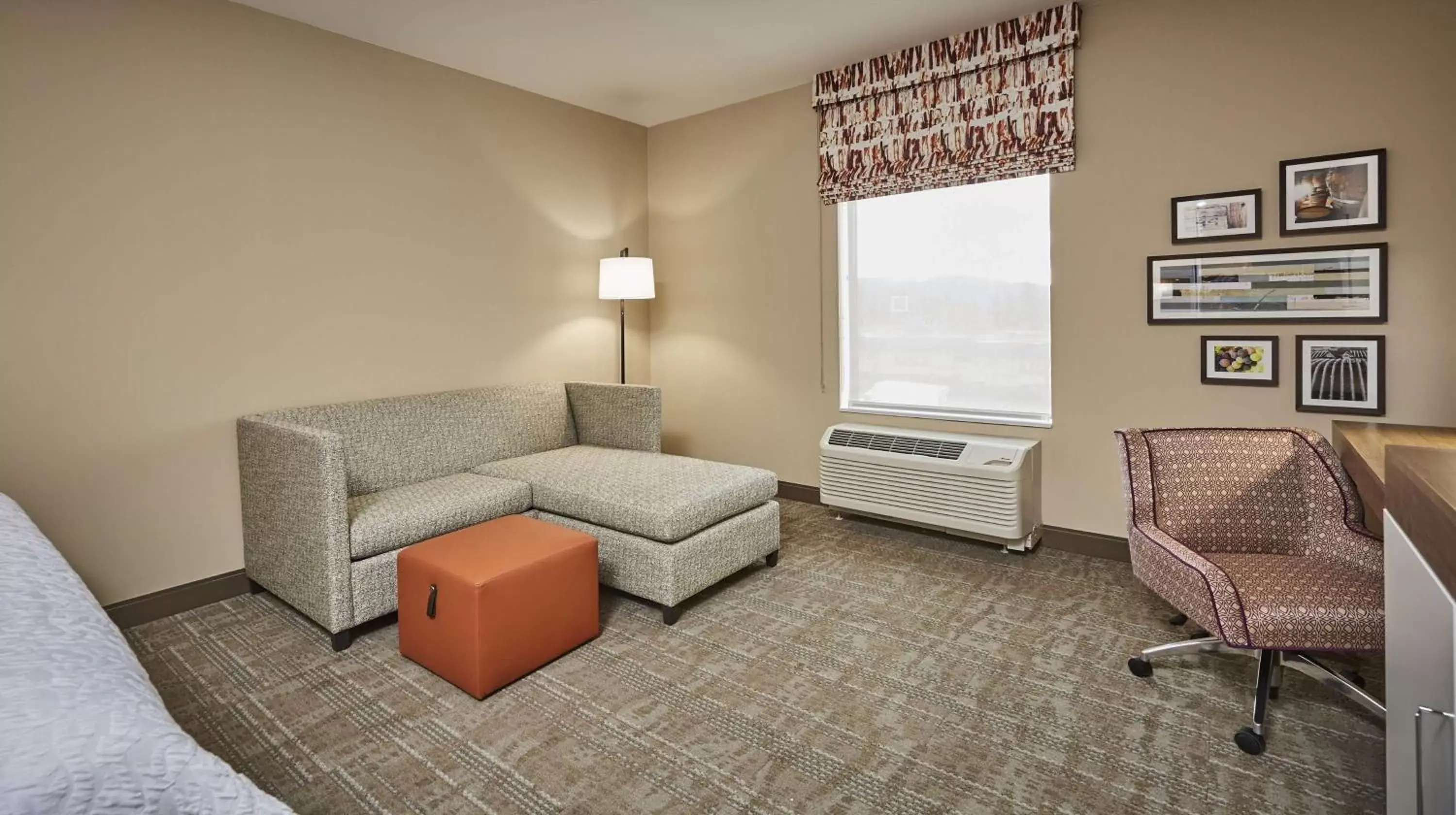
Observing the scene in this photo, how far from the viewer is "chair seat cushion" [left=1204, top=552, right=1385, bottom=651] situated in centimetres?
186

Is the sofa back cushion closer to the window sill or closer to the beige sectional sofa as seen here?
the beige sectional sofa

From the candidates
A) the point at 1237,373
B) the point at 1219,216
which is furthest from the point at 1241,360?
the point at 1219,216

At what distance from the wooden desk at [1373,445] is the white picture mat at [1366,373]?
99 millimetres

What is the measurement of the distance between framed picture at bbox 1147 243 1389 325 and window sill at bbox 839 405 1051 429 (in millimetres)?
712

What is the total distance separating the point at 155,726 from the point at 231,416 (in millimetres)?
2619

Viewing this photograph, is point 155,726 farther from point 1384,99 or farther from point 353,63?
point 1384,99

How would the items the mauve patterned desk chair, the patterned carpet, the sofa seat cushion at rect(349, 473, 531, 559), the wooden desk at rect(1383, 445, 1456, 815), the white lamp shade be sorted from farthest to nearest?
the white lamp shade → the sofa seat cushion at rect(349, 473, 531, 559) → the mauve patterned desk chair → the patterned carpet → the wooden desk at rect(1383, 445, 1456, 815)

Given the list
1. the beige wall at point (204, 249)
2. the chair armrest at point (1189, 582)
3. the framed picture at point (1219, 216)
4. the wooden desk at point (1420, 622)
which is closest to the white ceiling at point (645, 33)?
the beige wall at point (204, 249)

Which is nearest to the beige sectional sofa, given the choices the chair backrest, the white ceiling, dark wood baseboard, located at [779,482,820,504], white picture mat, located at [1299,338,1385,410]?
dark wood baseboard, located at [779,482,820,504]

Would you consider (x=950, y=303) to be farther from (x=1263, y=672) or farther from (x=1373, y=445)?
(x=1263, y=672)

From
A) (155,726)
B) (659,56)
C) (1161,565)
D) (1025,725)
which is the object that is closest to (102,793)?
(155,726)

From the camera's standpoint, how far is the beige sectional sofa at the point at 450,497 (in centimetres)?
266

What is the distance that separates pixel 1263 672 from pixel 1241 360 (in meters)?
1.55

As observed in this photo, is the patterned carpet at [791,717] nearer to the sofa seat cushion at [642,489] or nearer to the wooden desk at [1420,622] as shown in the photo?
the sofa seat cushion at [642,489]
